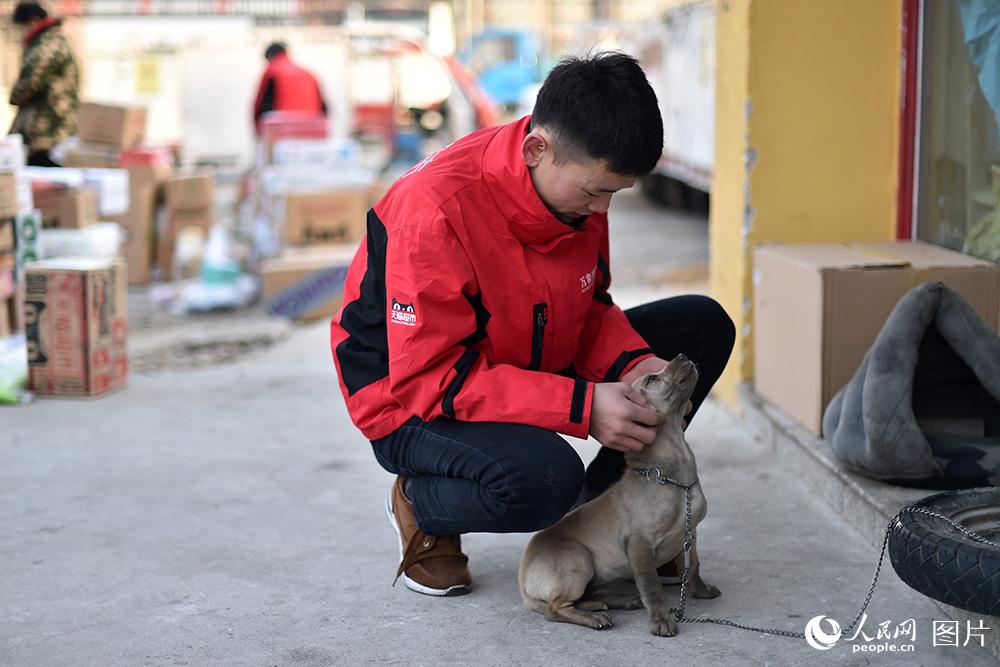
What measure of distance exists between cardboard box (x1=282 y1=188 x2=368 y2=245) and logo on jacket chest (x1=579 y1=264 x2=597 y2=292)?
5.35 meters

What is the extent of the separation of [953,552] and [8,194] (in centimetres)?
498

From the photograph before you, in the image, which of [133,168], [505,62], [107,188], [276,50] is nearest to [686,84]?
[276,50]

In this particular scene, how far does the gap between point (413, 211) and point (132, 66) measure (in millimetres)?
19588

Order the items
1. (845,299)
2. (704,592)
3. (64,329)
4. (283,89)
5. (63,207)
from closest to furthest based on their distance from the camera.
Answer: (704,592)
(845,299)
(64,329)
(63,207)
(283,89)

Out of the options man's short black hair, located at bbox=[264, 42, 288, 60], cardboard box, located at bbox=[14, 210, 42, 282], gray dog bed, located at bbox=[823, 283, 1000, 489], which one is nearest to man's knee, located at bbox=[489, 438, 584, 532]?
gray dog bed, located at bbox=[823, 283, 1000, 489]

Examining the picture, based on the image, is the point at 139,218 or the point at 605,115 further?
the point at 139,218

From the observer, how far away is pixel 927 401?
3.38 m

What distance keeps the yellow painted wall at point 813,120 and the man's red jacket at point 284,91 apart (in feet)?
22.6

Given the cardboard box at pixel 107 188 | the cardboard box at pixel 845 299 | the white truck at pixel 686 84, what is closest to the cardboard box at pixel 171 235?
the cardboard box at pixel 107 188

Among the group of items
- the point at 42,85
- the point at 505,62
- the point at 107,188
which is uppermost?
the point at 505,62

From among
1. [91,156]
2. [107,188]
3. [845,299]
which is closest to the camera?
[845,299]

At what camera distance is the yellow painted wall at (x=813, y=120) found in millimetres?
4309

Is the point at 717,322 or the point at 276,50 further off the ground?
the point at 276,50

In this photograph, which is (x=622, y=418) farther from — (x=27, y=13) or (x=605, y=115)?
(x=27, y=13)
